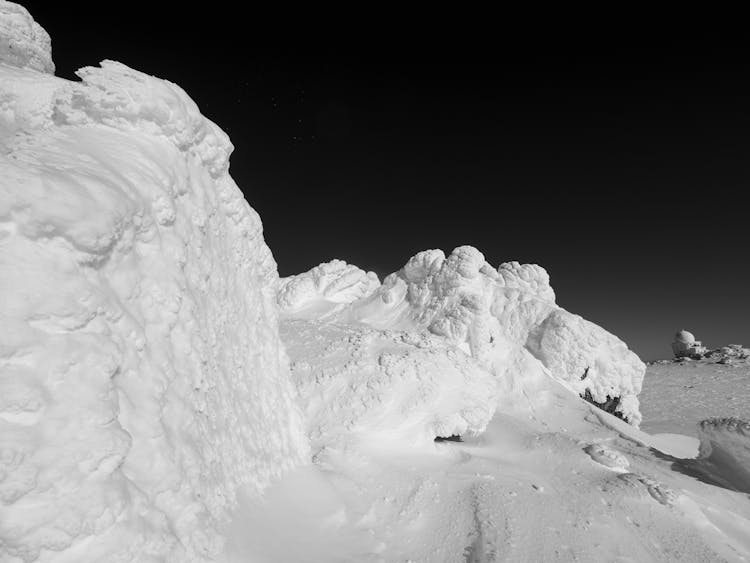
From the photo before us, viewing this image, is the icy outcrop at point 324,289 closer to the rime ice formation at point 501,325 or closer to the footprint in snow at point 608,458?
the rime ice formation at point 501,325

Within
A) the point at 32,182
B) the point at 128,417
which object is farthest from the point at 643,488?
the point at 32,182

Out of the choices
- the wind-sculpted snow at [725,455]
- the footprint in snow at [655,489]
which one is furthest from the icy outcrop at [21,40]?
the wind-sculpted snow at [725,455]

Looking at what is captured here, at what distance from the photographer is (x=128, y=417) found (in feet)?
17.1

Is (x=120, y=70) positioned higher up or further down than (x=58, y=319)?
higher up

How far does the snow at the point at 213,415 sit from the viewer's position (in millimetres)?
4168

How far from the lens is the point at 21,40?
852cm

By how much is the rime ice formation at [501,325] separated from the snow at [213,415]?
5.23 meters

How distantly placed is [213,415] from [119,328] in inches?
116

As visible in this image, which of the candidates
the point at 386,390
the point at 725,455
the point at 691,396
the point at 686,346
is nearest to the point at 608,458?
the point at 725,455

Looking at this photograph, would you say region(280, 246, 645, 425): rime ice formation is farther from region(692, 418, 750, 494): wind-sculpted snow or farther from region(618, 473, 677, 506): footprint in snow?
region(618, 473, 677, 506): footprint in snow

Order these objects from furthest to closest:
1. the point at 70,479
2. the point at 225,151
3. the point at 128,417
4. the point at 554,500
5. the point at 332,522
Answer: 1. the point at 554,500
2. the point at 225,151
3. the point at 332,522
4. the point at 128,417
5. the point at 70,479

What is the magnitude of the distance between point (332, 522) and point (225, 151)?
29.1ft

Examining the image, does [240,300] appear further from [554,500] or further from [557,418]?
[557,418]

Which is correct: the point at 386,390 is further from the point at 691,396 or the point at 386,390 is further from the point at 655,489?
the point at 691,396
